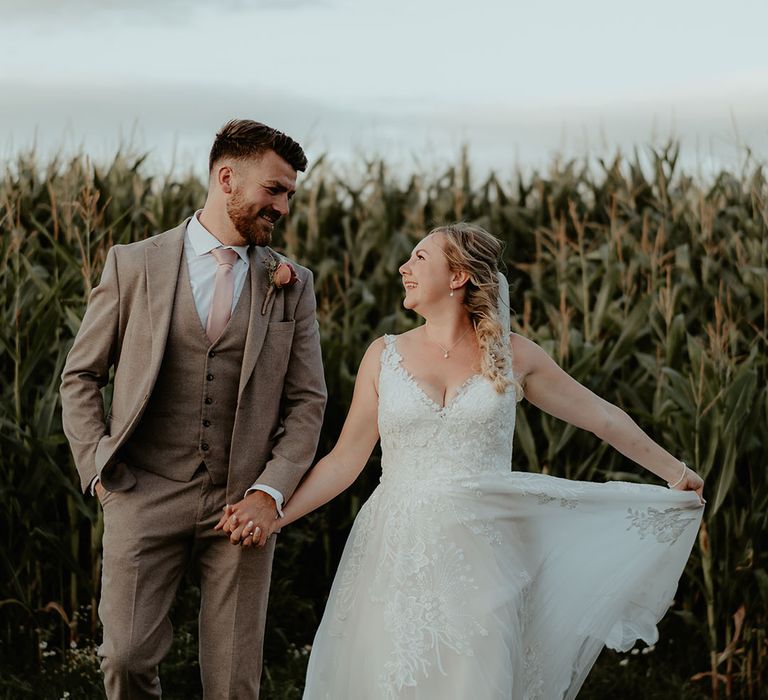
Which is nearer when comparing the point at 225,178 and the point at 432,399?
the point at 225,178

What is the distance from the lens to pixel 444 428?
306cm

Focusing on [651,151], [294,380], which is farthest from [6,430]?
[651,151]

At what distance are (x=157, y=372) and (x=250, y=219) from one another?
463 mm

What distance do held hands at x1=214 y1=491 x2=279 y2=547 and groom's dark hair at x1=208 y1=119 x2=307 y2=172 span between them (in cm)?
88

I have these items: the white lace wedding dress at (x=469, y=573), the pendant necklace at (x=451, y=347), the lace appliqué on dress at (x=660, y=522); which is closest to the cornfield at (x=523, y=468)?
the lace appliqué on dress at (x=660, y=522)

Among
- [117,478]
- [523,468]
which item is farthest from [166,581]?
[523,468]

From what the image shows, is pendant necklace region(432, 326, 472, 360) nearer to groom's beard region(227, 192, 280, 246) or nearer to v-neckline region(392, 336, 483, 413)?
v-neckline region(392, 336, 483, 413)

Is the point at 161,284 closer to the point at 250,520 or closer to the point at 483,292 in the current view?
the point at 250,520

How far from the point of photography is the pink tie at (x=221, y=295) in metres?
2.91

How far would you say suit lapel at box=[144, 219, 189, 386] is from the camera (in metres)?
2.84

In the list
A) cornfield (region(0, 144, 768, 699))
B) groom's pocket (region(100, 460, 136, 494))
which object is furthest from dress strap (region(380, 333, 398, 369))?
cornfield (region(0, 144, 768, 699))

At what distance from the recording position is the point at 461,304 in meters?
3.15

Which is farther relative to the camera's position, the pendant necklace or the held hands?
the pendant necklace

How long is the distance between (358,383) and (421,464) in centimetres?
31
